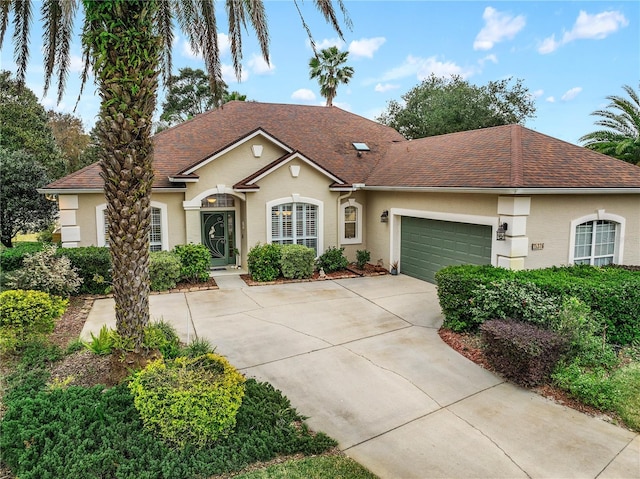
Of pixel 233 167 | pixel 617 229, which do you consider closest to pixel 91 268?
pixel 233 167

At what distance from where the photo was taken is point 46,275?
390 inches

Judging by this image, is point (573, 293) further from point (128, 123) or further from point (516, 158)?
→ point (128, 123)

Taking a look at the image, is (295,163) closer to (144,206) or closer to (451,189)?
(451,189)

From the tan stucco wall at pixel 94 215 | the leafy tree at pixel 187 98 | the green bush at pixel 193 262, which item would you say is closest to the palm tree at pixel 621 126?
the green bush at pixel 193 262

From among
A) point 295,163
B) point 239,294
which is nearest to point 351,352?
point 239,294

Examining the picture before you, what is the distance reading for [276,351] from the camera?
745cm

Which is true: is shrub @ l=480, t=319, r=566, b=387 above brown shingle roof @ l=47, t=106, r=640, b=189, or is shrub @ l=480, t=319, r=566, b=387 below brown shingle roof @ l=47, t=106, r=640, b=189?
below

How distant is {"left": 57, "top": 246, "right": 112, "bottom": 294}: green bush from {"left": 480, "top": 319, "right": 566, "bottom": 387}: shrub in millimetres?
9725

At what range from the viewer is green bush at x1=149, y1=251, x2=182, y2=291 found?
38.7 feet

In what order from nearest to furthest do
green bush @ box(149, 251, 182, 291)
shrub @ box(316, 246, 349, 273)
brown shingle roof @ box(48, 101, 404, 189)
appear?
green bush @ box(149, 251, 182, 291) → brown shingle roof @ box(48, 101, 404, 189) → shrub @ box(316, 246, 349, 273)

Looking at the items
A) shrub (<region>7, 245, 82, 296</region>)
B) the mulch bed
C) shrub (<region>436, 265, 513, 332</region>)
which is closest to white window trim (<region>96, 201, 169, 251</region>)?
shrub (<region>7, 245, 82, 296</region>)

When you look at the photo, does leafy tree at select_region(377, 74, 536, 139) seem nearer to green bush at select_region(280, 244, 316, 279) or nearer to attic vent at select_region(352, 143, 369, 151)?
attic vent at select_region(352, 143, 369, 151)

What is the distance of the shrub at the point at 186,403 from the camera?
4363 mm

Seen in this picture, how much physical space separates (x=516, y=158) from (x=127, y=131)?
32.7 ft
